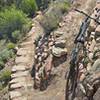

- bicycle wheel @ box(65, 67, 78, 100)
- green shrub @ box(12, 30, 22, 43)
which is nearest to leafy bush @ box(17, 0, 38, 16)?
green shrub @ box(12, 30, 22, 43)

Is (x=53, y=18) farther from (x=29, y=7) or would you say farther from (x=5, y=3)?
(x=5, y=3)

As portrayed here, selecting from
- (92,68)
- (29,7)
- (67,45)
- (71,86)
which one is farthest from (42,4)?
(92,68)

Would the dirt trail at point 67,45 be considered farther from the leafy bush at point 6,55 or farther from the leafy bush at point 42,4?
the leafy bush at point 42,4

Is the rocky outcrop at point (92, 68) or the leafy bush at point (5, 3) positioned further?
the leafy bush at point (5, 3)

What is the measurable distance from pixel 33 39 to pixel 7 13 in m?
4.95

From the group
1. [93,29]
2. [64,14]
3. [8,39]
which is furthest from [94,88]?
A: [8,39]

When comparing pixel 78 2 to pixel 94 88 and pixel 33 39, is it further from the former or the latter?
pixel 94 88

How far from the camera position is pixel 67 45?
18969 mm

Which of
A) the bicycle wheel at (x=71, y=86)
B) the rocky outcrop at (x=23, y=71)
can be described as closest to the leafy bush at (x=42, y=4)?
the rocky outcrop at (x=23, y=71)

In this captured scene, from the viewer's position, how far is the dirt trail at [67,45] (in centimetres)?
1667

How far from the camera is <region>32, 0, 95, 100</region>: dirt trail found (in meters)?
16.7

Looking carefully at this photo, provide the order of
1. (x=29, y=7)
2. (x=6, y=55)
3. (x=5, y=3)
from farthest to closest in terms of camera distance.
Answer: (x=5, y=3), (x=29, y=7), (x=6, y=55)

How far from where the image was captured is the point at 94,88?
12.4m

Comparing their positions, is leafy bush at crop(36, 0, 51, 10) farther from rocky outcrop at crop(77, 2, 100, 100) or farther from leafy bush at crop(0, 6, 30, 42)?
rocky outcrop at crop(77, 2, 100, 100)
